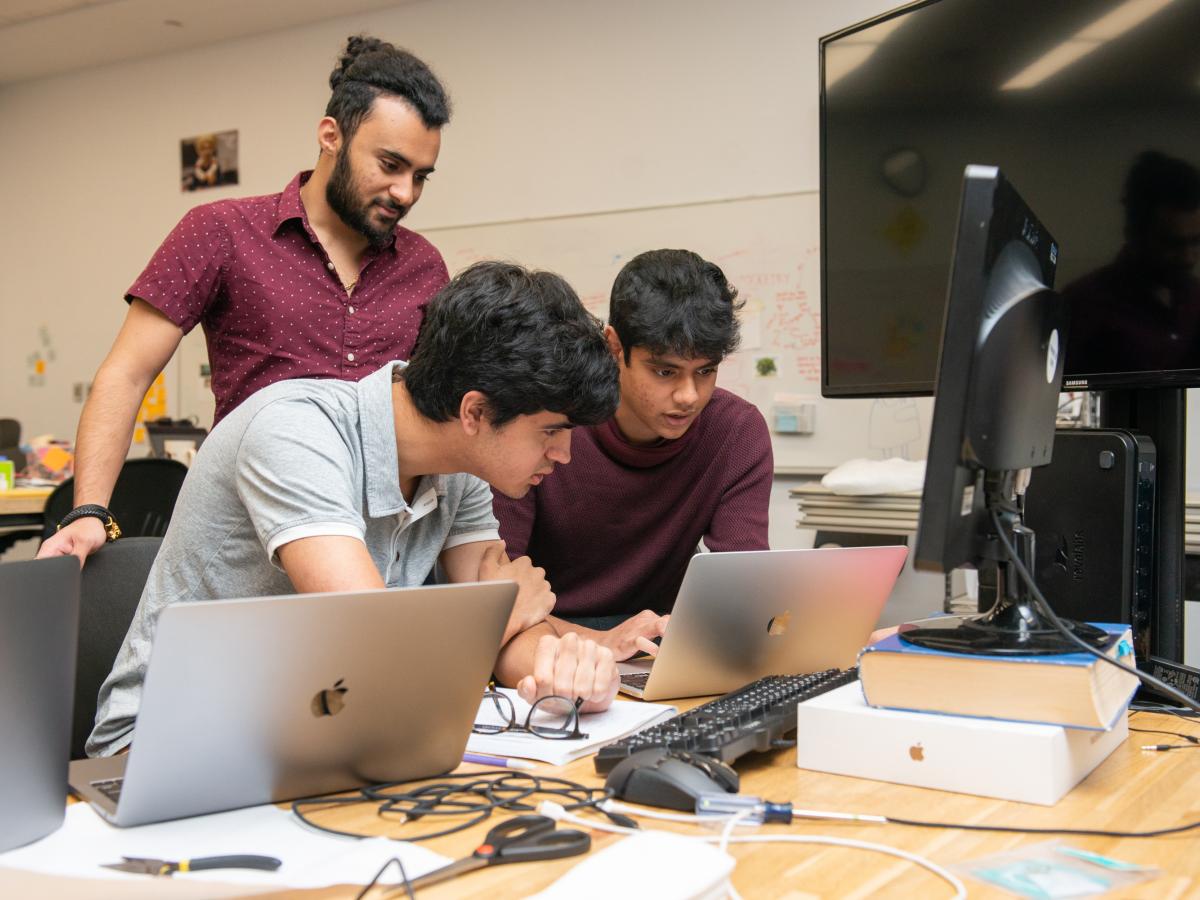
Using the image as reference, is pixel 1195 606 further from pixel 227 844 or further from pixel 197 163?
pixel 197 163

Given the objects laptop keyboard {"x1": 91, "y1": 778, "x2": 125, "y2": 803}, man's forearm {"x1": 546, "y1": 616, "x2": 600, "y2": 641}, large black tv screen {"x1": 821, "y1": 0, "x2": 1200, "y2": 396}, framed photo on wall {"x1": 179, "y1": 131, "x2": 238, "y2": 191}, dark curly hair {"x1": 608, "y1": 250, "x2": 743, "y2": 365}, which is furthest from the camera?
framed photo on wall {"x1": 179, "y1": 131, "x2": 238, "y2": 191}

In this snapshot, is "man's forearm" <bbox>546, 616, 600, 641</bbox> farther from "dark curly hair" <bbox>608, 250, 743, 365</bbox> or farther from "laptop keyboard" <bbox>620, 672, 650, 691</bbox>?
"dark curly hair" <bbox>608, 250, 743, 365</bbox>

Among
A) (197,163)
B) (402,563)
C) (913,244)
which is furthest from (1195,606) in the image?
(197,163)

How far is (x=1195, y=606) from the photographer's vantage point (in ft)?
10.2

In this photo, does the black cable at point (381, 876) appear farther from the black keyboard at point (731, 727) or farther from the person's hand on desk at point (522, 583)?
the person's hand on desk at point (522, 583)

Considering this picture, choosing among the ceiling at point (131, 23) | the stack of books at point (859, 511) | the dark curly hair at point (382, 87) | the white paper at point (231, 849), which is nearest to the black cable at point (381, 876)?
the white paper at point (231, 849)

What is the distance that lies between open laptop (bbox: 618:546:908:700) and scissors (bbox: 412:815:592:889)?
1.25ft

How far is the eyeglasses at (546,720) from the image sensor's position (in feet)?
3.47

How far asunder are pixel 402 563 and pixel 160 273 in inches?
32.1

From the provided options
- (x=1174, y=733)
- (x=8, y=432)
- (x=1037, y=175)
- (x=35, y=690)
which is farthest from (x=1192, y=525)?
(x=8, y=432)

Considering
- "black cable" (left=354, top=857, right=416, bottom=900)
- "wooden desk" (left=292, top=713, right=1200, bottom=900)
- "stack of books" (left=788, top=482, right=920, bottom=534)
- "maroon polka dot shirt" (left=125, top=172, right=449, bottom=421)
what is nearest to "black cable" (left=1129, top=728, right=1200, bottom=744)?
"wooden desk" (left=292, top=713, right=1200, bottom=900)

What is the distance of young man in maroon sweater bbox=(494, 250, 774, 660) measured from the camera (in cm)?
185

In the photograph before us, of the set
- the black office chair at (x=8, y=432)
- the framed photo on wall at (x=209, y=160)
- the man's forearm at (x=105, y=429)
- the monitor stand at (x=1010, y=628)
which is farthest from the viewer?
the black office chair at (x=8, y=432)

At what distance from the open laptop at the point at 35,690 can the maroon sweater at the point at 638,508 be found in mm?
1160
